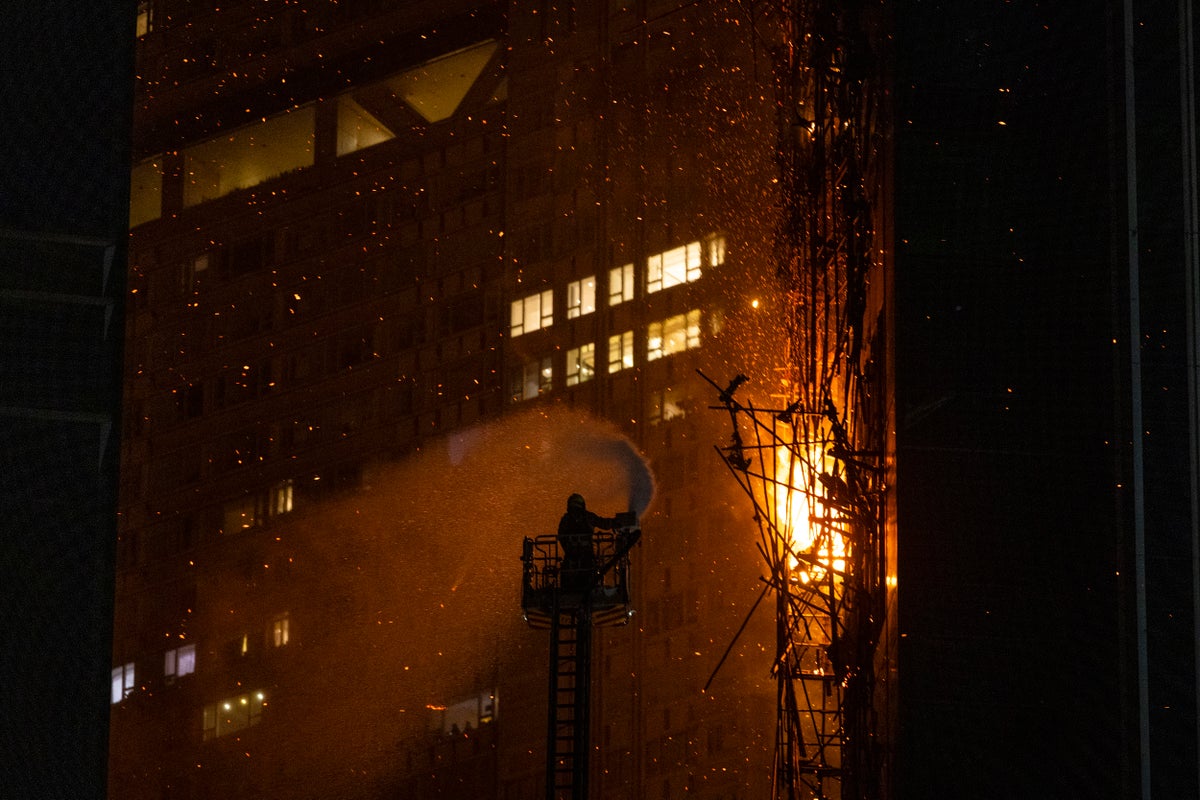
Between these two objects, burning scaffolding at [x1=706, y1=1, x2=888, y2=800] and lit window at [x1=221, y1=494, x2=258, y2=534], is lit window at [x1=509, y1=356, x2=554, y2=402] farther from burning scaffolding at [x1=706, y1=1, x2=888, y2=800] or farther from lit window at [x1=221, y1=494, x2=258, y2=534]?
burning scaffolding at [x1=706, y1=1, x2=888, y2=800]

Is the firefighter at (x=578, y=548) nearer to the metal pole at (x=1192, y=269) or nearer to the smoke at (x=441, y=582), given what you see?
the metal pole at (x=1192, y=269)

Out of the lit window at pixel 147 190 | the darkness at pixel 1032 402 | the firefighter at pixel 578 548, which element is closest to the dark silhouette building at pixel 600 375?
the darkness at pixel 1032 402

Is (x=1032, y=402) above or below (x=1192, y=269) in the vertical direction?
below

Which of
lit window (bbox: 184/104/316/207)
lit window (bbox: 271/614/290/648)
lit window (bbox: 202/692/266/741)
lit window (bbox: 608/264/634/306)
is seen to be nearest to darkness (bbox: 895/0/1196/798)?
lit window (bbox: 608/264/634/306)

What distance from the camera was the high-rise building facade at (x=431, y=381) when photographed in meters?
18.6

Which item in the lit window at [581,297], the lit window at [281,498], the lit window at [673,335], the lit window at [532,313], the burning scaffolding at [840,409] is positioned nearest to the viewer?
the burning scaffolding at [840,409]

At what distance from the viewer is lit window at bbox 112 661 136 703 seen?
22.1 metres

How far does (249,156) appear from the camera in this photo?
2281 centimetres

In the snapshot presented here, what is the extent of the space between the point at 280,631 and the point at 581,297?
235 inches

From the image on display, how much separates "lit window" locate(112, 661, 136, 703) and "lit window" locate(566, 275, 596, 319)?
26.4ft

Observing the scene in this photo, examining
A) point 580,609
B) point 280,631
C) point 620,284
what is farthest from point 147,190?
point 580,609

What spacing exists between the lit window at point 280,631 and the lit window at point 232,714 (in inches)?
29.0

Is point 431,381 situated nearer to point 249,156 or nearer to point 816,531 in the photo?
point 249,156

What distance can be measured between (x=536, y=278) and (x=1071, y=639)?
12193 millimetres
